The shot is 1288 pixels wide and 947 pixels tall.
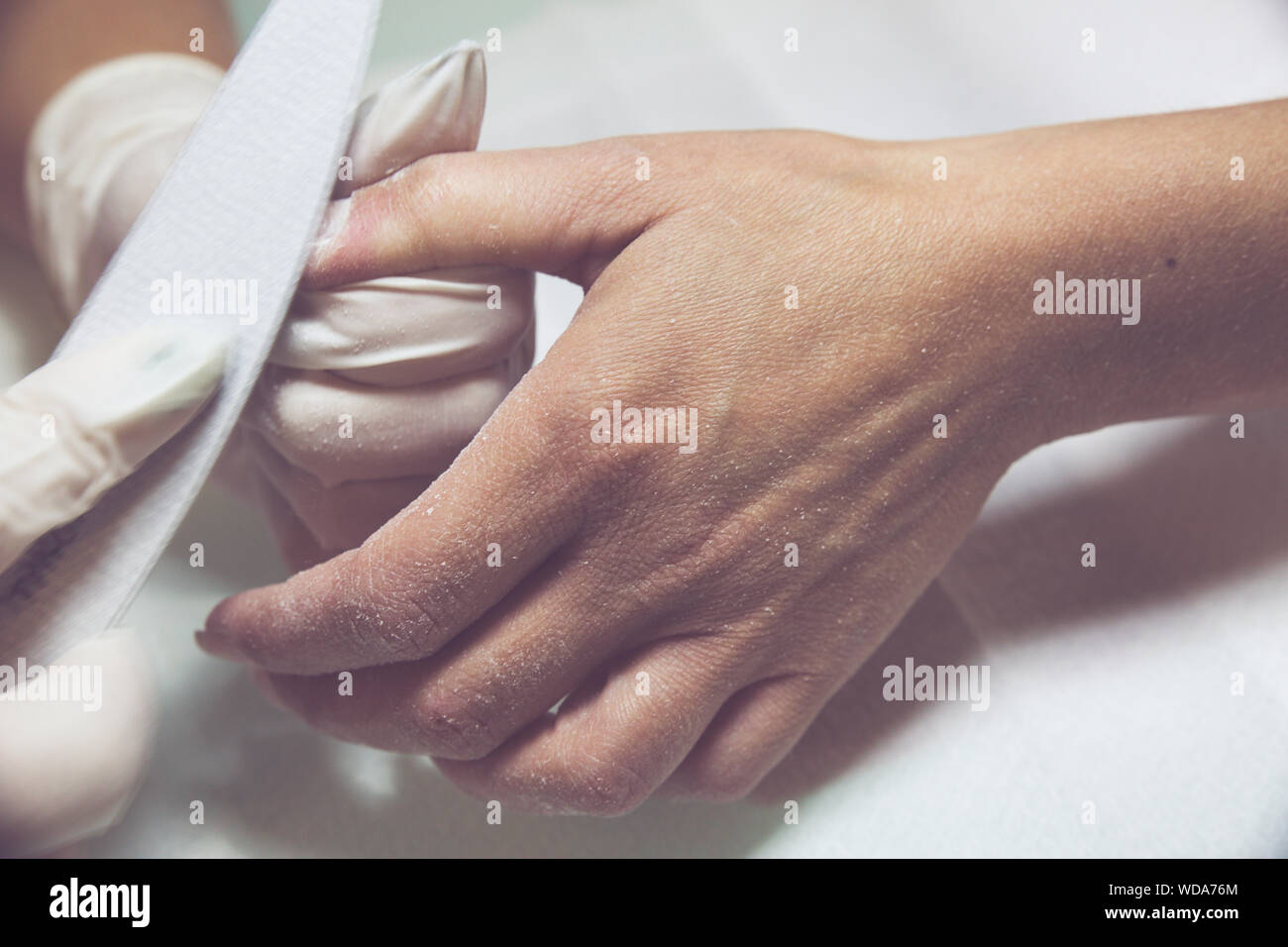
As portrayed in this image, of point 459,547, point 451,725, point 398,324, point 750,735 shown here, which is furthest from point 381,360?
point 750,735

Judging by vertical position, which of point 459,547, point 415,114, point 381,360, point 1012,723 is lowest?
point 1012,723

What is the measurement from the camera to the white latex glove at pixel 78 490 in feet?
1.84

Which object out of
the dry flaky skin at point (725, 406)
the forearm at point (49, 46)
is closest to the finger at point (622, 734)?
the dry flaky skin at point (725, 406)

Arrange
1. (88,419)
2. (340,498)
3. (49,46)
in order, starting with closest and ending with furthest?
(88,419), (340,498), (49,46)

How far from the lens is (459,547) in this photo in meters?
0.57

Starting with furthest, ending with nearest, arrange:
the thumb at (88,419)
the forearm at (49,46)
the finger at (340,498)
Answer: the forearm at (49,46)
the finger at (340,498)
the thumb at (88,419)

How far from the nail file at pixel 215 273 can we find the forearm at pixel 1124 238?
411 millimetres

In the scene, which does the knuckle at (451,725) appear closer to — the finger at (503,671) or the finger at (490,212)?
the finger at (503,671)

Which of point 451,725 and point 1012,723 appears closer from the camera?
point 451,725

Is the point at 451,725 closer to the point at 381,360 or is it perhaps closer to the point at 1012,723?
the point at 381,360

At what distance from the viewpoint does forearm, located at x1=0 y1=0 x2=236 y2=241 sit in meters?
0.86

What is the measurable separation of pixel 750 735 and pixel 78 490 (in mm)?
468
